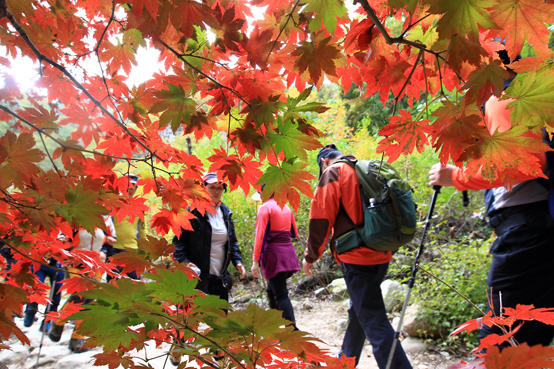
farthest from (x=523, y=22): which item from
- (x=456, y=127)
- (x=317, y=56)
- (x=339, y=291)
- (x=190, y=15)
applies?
(x=339, y=291)

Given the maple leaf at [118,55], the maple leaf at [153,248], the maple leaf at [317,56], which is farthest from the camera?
the maple leaf at [118,55]

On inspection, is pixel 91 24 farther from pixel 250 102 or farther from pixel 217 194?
pixel 217 194

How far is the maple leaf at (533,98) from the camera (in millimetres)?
801

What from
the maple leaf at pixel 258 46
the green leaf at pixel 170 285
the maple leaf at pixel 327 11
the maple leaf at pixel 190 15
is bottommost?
the green leaf at pixel 170 285

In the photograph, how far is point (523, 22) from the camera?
74cm

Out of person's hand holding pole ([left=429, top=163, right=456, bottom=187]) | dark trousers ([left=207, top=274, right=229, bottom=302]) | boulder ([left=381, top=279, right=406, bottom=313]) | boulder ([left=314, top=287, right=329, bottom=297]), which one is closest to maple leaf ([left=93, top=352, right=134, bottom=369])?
person's hand holding pole ([left=429, top=163, right=456, bottom=187])

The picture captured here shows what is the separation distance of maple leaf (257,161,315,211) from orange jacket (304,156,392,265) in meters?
1.30

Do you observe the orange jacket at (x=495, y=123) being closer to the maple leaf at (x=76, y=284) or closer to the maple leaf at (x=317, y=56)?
the maple leaf at (x=317, y=56)

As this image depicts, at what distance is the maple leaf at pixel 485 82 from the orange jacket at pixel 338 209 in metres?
1.63

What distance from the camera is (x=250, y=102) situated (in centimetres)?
109

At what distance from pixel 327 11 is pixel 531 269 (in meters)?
1.59

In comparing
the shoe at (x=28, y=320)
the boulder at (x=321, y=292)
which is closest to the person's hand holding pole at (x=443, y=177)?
the boulder at (x=321, y=292)

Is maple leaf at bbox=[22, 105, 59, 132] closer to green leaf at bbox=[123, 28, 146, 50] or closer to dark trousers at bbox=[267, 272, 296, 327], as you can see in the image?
green leaf at bbox=[123, 28, 146, 50]

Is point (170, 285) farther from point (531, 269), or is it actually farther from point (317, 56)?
point (531, 269)
